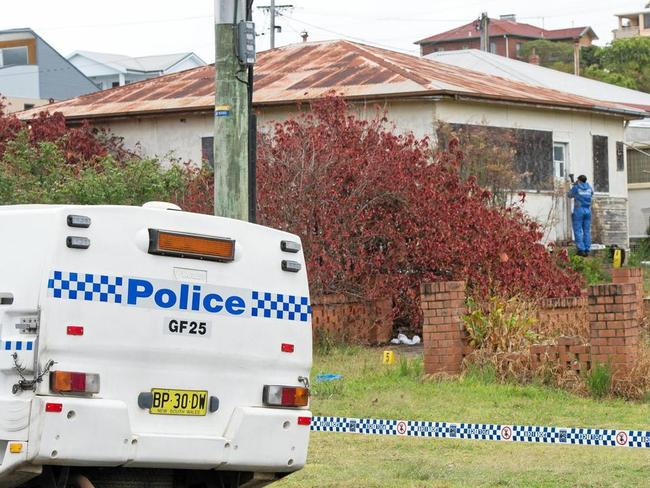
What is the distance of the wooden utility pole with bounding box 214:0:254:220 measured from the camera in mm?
13398

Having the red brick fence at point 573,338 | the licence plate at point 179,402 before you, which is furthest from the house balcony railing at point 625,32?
the licence plate at point 179,402

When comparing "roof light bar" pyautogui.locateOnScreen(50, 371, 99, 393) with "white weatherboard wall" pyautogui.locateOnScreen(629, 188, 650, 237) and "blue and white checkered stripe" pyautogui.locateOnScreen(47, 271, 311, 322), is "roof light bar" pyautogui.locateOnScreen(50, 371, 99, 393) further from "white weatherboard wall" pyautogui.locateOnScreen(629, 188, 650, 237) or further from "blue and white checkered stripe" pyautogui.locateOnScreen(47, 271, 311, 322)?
"white weatherboard wall" pyautogui.locateOnScreen(629, 188, 650, 237)

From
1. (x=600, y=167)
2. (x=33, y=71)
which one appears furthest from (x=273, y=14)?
(x=600, y=167)

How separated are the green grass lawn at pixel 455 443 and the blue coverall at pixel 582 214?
41.9ft

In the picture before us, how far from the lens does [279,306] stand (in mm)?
9023

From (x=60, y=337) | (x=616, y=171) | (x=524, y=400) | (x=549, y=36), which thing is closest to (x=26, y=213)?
(x=60, y=337)

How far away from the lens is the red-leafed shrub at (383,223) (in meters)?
20.2

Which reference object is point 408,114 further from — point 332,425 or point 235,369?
point 235,369

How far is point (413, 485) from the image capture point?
10461 mm

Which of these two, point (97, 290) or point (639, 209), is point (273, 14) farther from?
point (97, 290)

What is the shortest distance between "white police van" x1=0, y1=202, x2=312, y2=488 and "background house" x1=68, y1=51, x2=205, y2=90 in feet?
214

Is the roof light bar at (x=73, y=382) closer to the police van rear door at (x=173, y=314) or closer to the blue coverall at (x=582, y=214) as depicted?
the police van rear door at (x=173, y=314)

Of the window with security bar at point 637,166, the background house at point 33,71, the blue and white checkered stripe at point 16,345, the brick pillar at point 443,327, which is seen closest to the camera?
the blue and white checkered stripe at point 16,345

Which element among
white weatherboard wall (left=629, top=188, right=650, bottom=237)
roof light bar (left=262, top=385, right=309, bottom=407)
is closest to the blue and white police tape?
roof light bar (left=262, top=385, right=309, bottom=407)
